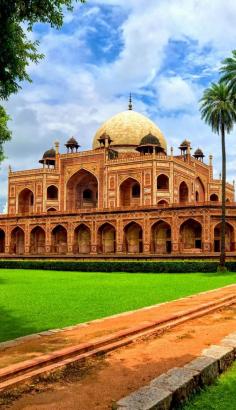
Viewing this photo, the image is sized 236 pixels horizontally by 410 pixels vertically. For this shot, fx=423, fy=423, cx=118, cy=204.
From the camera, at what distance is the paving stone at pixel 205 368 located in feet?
17.5

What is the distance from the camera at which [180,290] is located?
17141 millimetres

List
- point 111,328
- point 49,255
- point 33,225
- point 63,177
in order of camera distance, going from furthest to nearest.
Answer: point 63,177, point 33,225, point 49,255, point 111,328

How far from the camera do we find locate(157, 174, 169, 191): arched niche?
48969mm

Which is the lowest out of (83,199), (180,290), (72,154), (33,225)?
(180,290)

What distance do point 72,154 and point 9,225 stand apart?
12211mm

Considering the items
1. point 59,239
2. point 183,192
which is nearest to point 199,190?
point 183,192

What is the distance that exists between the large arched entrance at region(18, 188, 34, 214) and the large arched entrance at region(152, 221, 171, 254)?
21.0m

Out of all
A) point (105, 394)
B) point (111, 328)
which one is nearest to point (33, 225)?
point (111, 328)

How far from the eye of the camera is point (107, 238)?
148 ft

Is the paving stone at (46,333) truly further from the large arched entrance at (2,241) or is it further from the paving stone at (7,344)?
the large arched entrance at (2,241)

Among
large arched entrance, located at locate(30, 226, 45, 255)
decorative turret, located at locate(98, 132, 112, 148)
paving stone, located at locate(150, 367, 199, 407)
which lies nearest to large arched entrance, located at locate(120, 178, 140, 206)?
decorative turret, located at locate(98, 132, 112, 148)

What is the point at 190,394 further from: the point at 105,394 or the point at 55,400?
the point at 55,400

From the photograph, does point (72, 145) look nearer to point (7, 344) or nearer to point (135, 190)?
point (135, 190)

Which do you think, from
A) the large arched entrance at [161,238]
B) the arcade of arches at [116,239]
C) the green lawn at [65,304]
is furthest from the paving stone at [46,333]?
the large arched entrance at [161,238]
